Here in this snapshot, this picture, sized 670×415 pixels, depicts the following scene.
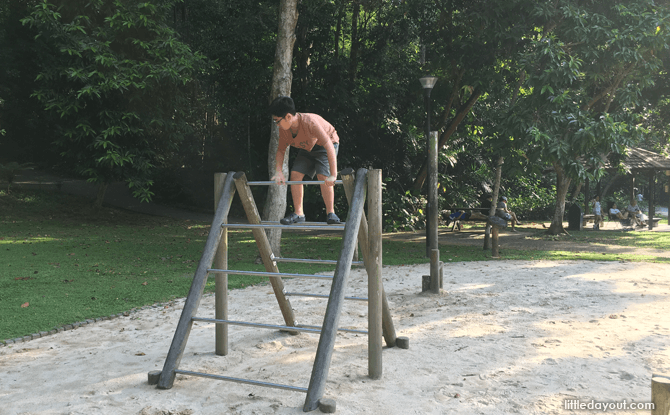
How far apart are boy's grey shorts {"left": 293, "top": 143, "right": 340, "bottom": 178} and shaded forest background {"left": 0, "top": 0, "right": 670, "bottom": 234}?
762 cm

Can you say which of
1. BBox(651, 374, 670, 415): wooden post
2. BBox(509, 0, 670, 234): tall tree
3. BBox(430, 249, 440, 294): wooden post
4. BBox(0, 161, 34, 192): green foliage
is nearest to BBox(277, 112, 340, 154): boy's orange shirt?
BBox(651, 374, 670, 415): wooden post

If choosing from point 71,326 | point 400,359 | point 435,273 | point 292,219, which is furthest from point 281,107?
point 435,273

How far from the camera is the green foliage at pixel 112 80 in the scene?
44.4 feet

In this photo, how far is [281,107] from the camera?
4.12 m

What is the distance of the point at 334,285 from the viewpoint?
3623 millimetres

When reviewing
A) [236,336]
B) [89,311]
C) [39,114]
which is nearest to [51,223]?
[39,114]

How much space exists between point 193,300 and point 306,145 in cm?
151

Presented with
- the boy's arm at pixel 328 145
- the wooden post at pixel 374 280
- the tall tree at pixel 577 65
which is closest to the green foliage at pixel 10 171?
the tall tree at pixel 577 65

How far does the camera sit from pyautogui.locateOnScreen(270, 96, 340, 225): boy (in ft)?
13.6

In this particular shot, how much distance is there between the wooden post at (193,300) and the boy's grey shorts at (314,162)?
23.8 inches

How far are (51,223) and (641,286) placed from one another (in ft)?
50.6

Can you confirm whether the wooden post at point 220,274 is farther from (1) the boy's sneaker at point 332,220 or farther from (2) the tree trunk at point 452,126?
(2) the tree trunk at point 452,126

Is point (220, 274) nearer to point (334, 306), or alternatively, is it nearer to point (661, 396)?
point (334, 306)

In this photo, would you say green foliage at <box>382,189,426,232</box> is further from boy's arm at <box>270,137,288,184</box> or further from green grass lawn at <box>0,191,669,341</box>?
boy's arm at <box>270,137,288,184</box>
